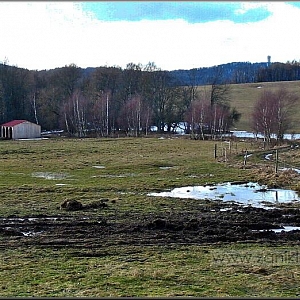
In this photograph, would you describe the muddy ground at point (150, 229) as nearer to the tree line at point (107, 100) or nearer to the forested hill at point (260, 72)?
the tree line at point (107, 100)

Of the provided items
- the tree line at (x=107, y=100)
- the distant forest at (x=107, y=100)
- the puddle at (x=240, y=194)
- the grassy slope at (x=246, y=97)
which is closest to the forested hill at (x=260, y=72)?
the grassy slope at (x=246, y=97)

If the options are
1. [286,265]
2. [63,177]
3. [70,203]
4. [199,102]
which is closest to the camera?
[286,265]

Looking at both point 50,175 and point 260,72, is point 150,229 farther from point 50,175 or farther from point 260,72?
point 260,72

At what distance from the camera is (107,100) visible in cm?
8162

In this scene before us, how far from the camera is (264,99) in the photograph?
199 ft

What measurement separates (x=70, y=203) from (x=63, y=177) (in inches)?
429

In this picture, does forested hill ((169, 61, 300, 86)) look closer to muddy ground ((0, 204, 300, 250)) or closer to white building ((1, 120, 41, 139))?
white building ((1, 120, 41, 139))

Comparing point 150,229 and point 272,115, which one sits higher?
point 272,115

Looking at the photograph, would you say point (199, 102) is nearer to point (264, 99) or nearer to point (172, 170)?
point (264, 99)

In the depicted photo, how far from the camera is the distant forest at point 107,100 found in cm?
8175

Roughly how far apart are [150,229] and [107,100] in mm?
68046

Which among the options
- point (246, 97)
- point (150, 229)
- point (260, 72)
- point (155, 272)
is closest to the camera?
point (155, 272)

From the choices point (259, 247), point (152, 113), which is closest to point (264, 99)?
point (152, 113)

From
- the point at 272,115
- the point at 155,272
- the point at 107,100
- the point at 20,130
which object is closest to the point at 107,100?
the point at 107,100
